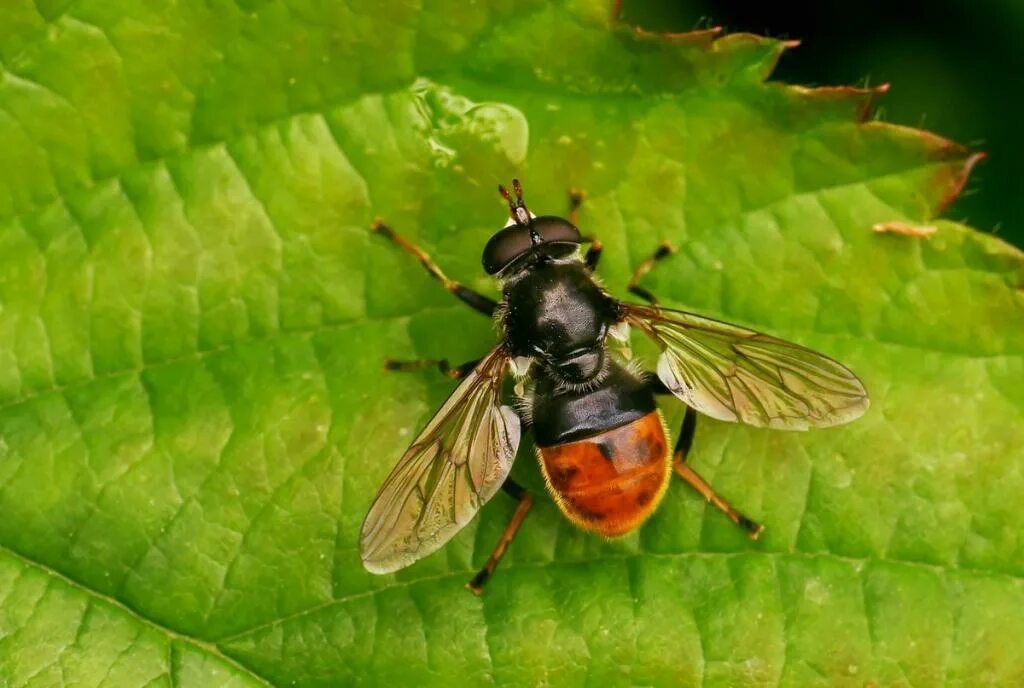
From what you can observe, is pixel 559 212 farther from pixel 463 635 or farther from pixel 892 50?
pixel 892 50

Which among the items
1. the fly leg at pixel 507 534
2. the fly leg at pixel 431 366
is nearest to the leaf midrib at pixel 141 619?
the fly leg at pixel 507 534

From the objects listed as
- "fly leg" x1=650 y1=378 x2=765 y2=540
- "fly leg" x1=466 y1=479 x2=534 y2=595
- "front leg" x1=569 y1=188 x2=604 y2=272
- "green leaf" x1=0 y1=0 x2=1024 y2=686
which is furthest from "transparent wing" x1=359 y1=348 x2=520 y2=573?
"fly leg" x1=650 y1=378 x2=765 y2=540

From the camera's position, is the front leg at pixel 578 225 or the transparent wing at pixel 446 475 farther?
the front leg at pixel 578 225

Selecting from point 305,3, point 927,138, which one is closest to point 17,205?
point 305,3

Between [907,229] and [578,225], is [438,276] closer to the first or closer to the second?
[578,225]

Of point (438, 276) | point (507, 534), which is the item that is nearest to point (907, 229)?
point (438, 276)

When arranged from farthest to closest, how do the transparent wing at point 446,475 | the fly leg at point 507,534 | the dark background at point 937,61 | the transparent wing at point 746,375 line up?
the dark background at point 937,61 < the fly leg at point 507,534 < the transparent wing at point 746,375 < the transparent wing at point 446,475

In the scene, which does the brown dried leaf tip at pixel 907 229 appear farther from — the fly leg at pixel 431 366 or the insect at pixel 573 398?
the fly leg at pixel 431 366
